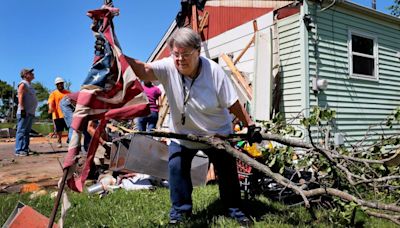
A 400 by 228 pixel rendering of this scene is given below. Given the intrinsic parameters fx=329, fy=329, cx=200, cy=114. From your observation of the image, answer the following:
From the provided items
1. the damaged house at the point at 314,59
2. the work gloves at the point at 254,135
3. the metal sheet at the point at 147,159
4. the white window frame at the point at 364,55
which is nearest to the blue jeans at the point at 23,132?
the metal sheet at the point at 147,159

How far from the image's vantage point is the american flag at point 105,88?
2.11 m

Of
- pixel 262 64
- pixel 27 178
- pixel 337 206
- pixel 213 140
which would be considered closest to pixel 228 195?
pixel 213 140

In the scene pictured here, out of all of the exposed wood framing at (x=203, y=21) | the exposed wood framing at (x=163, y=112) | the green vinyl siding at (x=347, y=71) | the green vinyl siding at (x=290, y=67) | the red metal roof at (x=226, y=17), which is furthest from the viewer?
the exposed wood framing at (x=163, y=112)

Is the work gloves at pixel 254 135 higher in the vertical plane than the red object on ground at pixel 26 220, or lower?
higher

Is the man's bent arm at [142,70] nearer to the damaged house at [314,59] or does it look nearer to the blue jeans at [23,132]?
the damaged house at [314,59]

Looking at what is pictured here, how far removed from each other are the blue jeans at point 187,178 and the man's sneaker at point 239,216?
43mm

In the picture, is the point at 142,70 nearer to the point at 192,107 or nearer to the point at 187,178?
the point at 192,107

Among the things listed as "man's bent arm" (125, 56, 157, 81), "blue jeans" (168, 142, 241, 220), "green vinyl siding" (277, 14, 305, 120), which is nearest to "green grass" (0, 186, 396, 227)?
"blue jeans" (168, 142, 241, 220)

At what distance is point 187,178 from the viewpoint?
9.21ft

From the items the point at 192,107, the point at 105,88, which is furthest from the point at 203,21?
the point at 105,88

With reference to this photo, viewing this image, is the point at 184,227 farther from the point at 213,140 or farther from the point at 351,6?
the point at 351,6

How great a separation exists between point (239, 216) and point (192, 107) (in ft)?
3.35

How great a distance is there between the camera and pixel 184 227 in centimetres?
263

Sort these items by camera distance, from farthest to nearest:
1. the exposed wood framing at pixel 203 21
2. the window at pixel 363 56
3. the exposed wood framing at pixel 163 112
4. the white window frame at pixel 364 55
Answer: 1. the exposed wood framing at pixel 163 112
2. the exposed wood framing at pixel 203 21
3. the window at pixel 363 56
4. the white window frame at pixel 364 55
